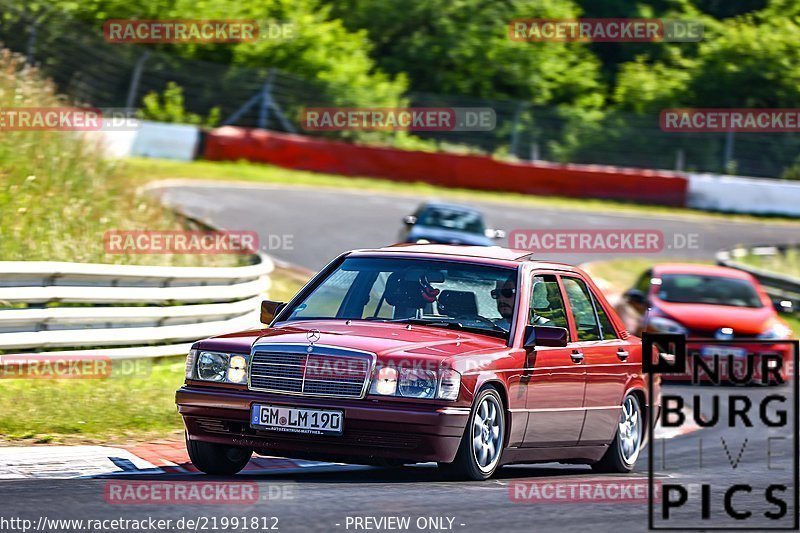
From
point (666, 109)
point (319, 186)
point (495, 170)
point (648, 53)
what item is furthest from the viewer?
point (648, 53)

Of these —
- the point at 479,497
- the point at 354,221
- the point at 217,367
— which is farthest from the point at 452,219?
the point at 479,497

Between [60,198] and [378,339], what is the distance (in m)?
9.13

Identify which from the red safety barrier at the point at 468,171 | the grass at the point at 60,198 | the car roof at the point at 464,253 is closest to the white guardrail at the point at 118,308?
the grass at the point at 60,198

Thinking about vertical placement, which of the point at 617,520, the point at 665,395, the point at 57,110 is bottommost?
the point at 665,395

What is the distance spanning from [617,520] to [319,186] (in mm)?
28148

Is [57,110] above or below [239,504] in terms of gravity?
above

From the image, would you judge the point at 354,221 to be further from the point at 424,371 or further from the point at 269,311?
the point at 424,371

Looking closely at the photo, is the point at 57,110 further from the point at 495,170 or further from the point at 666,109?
the point at 666,109

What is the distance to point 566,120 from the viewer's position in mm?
40031

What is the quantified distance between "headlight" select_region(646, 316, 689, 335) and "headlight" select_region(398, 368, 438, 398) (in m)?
9.64

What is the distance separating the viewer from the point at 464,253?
29.6 ft

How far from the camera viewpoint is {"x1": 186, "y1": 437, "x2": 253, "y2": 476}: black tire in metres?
8.06

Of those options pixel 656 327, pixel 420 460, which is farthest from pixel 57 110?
pixel 420 460

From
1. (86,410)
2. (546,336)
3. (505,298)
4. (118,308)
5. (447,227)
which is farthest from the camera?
(447,227)
